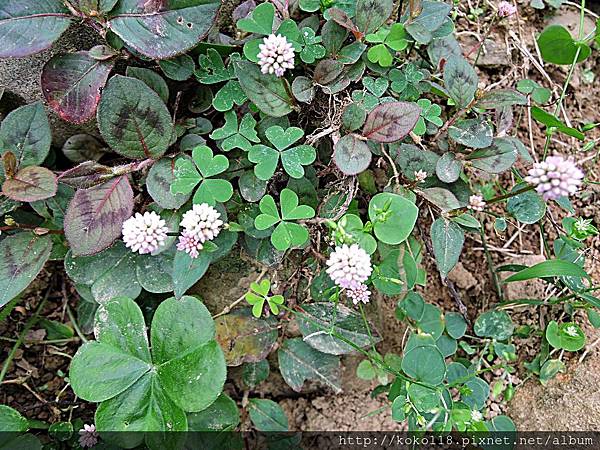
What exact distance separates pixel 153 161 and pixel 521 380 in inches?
47.7

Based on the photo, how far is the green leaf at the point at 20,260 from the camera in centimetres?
131

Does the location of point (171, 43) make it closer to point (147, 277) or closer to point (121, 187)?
point (121, 187)

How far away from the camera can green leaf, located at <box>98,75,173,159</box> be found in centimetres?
128

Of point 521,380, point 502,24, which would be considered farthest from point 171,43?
point 521,380

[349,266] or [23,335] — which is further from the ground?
[349,266]

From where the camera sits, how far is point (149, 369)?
134 cm

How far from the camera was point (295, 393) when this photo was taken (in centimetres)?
169

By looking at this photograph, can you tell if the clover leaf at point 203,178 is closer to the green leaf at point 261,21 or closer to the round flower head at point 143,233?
the round flower head at point 143,233

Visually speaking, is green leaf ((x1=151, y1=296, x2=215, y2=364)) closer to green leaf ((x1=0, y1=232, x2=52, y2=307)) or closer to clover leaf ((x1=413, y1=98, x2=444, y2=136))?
green leaf ((x1=0, y1=232, x2=52, y2=307))

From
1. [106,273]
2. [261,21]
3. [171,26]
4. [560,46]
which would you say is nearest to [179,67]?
[171,26]

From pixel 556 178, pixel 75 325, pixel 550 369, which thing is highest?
pixel 556 178

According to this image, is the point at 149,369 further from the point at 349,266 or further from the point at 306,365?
the point at 349,266

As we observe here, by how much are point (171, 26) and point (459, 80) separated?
71 centimetres

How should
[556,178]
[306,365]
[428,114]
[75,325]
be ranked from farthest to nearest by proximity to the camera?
[75,325] < [306,365] < [428,114] < [556,178]
